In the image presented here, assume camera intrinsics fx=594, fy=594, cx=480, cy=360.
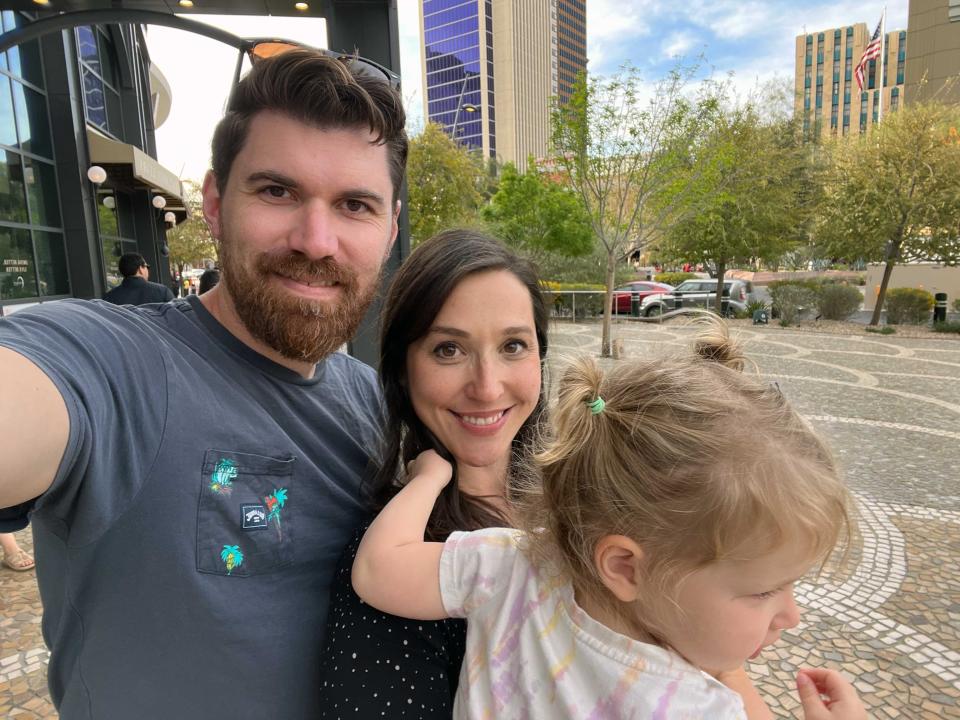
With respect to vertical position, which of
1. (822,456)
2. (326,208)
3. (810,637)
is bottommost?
(810,637)

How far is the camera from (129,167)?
12.9m

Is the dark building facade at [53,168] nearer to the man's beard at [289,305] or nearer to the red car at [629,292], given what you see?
the man's beard at [289,305]

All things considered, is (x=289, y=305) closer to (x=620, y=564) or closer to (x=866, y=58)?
(x=620, y=564)

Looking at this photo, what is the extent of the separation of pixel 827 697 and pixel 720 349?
2.28ft

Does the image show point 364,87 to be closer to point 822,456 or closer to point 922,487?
point 822,456

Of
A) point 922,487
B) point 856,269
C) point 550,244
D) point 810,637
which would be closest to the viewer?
point 810,637

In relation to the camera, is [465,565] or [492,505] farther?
[492,505]

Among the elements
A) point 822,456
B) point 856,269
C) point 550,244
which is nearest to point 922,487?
point 822,456

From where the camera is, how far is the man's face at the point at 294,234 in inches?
51.1

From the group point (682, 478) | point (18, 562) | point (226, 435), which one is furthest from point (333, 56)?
point (18, 562)

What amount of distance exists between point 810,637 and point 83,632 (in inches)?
141

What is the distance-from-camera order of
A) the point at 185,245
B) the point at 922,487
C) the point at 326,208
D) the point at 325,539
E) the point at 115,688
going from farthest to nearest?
the point at 185,245, the point at 922,487, the point at 326,208, the point at 325,539, the point at 115,688

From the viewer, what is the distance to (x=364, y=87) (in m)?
1.46

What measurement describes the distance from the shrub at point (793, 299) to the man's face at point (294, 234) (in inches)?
772
